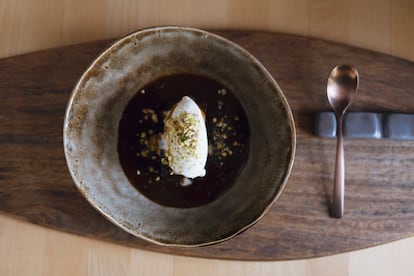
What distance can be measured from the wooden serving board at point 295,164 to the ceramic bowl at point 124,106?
5cm

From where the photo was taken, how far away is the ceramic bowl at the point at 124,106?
877 mm

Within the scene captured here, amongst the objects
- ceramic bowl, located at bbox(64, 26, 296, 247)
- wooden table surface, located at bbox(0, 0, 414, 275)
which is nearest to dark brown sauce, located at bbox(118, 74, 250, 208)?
ceramic bowl, located at bbox(64, 26, 296, 247)

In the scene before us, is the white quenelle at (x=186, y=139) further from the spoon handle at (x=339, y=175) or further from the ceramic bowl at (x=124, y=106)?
the spoon handle at (x=339, y=175)

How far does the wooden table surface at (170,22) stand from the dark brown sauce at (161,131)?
0.13 metres

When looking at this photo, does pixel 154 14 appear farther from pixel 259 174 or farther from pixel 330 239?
pixel 330 239

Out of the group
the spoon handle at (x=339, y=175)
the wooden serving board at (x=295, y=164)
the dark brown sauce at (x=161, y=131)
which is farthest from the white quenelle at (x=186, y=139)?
the spoon handle at (x=339, y=175)

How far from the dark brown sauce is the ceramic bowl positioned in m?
0.01

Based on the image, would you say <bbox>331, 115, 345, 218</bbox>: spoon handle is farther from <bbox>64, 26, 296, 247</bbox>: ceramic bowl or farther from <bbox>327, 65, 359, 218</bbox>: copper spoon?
<bbox>64, 26, 296, 247</bbox>: ceramic bowl

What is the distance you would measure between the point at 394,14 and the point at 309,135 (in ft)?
1.11

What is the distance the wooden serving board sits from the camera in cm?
93

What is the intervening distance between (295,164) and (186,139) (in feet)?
0.76

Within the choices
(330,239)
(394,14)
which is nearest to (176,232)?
(330,239)

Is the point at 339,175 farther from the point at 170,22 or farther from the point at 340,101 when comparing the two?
the point at 170,22

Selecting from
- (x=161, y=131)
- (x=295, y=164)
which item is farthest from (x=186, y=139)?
(x=295, y=164)
